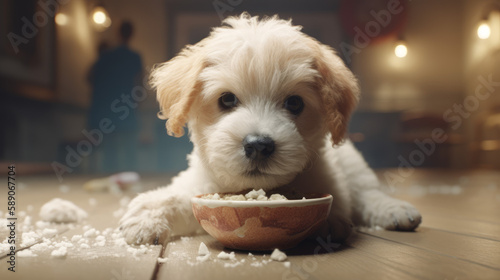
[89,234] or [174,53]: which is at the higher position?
[174,53]

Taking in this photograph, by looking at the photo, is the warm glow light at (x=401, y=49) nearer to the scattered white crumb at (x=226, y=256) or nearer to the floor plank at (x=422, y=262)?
the floor plank at (x=422, y=262)

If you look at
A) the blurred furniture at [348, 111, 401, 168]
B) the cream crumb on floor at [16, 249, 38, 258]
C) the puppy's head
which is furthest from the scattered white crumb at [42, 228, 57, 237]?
the blurred furniture at [348, 111, 401, 168]

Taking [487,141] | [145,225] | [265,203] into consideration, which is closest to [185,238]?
[145,225]

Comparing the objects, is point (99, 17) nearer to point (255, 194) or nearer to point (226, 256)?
point (255, 194)

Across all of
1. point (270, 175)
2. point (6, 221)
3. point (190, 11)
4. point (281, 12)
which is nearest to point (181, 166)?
point (190, 11)

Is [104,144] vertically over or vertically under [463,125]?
under

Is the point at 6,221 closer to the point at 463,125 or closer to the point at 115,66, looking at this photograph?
the point at 115,66
